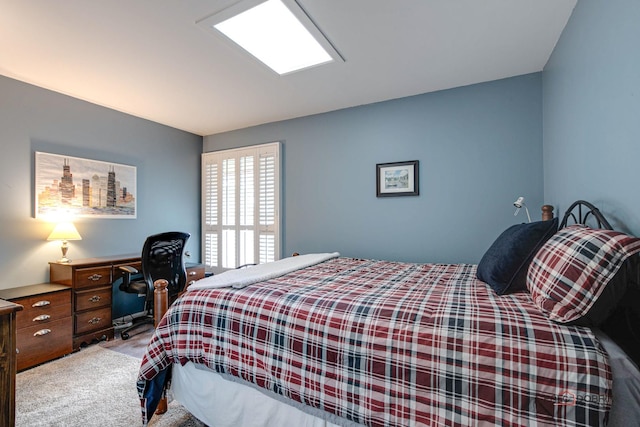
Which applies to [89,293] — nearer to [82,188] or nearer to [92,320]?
[92,320]

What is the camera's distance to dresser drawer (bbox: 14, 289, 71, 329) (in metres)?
2.46

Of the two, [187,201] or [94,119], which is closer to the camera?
[94,119]

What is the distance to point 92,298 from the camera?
2.96 m

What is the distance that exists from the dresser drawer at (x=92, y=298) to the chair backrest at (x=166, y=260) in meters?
0.39

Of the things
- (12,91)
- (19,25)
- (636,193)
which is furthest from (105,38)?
(636,193)

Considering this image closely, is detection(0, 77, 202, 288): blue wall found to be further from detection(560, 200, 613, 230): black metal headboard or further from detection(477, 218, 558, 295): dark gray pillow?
detection(560, 200, 613, 230): black metal headboard

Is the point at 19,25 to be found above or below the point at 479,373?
above

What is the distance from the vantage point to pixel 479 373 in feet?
3.38

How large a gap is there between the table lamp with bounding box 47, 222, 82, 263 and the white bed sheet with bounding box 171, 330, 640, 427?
2111mm

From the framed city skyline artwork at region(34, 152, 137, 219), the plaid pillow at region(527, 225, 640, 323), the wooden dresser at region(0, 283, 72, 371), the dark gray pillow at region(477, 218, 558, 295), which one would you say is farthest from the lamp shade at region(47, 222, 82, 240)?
the plaid pillow at region(527, 225, 640, 323)

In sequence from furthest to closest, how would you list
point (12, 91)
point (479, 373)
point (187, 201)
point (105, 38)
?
1. point (187, 201)
2. point (12, 91)
3. point (105, 38)
4. point (479, 373)

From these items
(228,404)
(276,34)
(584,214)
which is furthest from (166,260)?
(584,214)

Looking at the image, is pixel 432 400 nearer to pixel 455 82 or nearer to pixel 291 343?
pixel 291 343

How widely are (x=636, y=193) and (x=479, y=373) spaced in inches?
41.1
